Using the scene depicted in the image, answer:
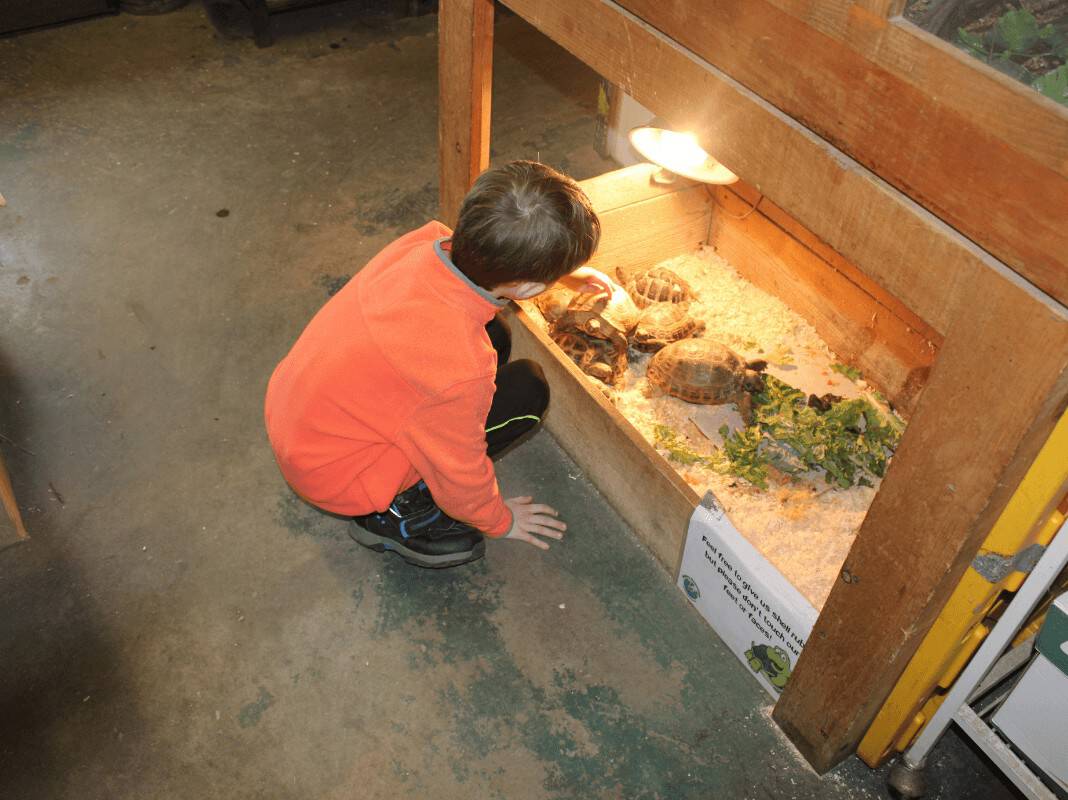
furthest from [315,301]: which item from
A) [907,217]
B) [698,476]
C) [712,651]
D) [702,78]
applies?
[907,217]

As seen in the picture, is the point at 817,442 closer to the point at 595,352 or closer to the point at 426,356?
the point at 595,352

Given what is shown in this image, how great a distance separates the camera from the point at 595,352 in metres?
3.03

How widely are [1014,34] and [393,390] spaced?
140 centimetres

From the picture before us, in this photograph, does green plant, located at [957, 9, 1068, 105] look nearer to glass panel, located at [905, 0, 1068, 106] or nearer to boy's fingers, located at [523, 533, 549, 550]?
glass panel, located at [905, 0, 1068, 106]

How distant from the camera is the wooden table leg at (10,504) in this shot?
2.62 meters

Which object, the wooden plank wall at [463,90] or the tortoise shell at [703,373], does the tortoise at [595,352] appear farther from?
the wooden plank wall at [463,90]

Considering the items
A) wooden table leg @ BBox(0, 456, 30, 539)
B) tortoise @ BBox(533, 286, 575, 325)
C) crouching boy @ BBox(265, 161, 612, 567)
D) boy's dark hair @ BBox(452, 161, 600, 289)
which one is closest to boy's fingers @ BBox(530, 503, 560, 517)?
crouching boy @ BBox(265, 161, 612, 567)

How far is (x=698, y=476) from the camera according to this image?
282 centimetres

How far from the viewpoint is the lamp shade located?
2508mm

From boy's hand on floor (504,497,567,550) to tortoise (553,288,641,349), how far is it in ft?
1.98

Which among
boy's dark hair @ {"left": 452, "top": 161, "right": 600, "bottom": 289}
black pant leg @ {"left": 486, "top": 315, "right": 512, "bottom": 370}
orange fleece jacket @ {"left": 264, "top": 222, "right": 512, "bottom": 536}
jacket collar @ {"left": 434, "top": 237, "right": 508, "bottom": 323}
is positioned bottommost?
black pant leg @ {"left": 486, "top": 315, "right": 512, "bottom": 370}

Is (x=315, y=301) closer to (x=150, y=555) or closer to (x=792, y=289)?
(x=150, y=555)

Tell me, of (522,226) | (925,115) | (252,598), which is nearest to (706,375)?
(522,226)

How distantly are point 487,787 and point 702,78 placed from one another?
1.69 metres
